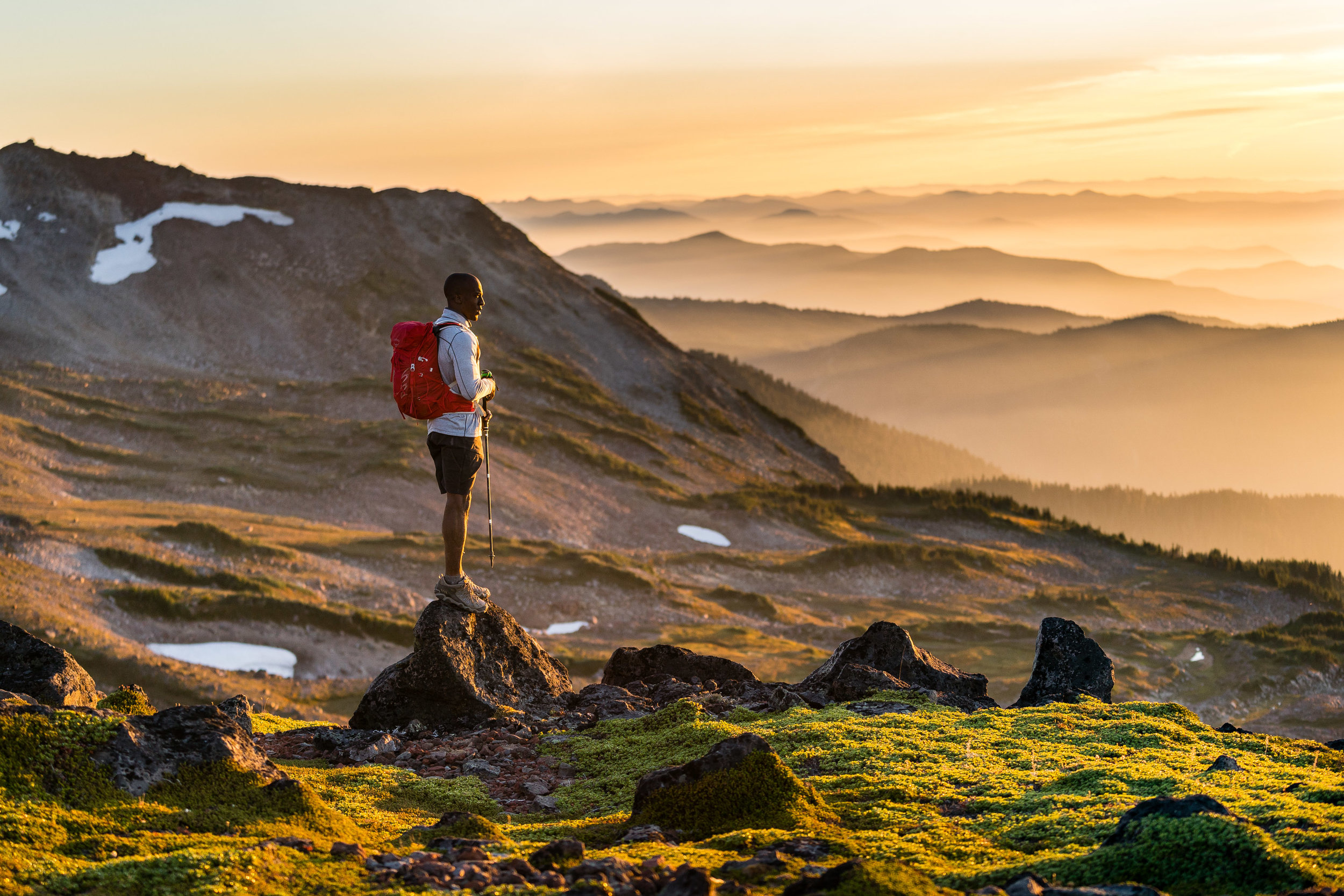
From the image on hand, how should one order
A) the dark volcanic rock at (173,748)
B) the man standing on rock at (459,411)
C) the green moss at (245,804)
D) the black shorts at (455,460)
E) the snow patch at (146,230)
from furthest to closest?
the snow patch at (146,230)
the black shorts at (455,460)
the man standing on rock at (459,411)
the dark volcanic rock at (173,748)
the green moss at (245,804)

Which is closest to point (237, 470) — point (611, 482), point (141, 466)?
point (141, 466)

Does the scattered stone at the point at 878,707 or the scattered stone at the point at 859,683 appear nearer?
the scattered stone at the point at 878,707

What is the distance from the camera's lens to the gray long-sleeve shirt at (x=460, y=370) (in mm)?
12617

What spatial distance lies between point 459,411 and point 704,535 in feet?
196

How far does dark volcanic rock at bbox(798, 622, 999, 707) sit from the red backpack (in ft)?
25.1

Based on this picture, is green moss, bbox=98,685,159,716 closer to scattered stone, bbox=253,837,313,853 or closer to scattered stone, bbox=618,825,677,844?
scattered stone, bbox=253,837,313,853

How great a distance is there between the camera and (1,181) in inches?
3947

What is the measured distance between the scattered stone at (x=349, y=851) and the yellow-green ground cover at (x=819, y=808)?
12 cm

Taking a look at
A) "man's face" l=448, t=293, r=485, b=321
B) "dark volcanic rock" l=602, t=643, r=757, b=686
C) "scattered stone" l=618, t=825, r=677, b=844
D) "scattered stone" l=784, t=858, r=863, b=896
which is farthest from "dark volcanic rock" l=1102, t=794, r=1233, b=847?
"dark volcanic rock" l=602, t=643, r=757, b=686

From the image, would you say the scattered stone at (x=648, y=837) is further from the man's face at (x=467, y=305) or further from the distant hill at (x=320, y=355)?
the distant hill at (x=320, y=355)

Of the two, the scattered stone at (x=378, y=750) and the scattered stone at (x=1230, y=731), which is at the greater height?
the scattered stone at (x=1230, y=731)

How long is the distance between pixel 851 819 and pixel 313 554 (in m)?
41.6

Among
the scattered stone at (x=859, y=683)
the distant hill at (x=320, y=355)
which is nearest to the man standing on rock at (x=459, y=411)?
the scattered stone at (x=859, y=683)

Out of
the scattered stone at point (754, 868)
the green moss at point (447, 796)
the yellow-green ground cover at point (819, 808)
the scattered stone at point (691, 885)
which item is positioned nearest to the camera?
the scattered stone at point (691, 885)
